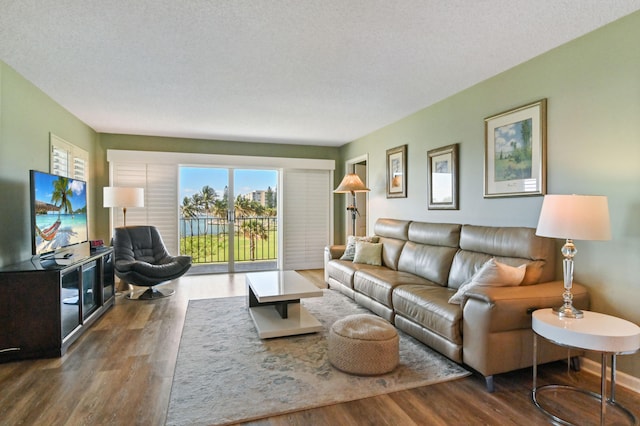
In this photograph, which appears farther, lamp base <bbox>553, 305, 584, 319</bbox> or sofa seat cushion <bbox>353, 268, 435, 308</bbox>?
sofa seat cushion <bbox>353, 268, 435, 308</bbox>

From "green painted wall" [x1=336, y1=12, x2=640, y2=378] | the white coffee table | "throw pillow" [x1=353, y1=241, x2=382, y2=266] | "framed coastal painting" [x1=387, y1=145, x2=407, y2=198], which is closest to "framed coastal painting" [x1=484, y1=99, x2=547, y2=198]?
"green painted wall" [x1=336, y1=12, x2=640, y2=378]

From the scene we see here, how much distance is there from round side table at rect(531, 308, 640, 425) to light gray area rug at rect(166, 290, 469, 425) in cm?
71

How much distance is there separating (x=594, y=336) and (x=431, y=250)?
6.27 feet

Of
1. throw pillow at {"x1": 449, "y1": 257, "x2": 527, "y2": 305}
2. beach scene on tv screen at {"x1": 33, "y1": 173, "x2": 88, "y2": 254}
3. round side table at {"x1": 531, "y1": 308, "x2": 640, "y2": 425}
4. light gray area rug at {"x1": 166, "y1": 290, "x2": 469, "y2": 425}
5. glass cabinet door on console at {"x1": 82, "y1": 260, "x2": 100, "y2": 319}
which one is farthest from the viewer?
Answer: glass cabinet door on console at {"x1": 82, "y1": 260, "x2": 100, "y2": 319}

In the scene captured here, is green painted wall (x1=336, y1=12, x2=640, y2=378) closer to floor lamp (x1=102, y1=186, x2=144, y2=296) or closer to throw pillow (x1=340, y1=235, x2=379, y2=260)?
throw pillow (x1=340, y1=235, x2=379, y2=260)

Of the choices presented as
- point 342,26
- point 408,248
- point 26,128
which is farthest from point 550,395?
point 26,128

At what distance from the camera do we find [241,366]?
250cm

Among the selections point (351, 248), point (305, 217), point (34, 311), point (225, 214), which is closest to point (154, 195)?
point (225, 214)

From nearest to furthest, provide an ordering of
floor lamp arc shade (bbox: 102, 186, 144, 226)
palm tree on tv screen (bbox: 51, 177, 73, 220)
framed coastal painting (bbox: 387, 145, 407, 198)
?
1. palm tree on tv screen (bbox: 51, 177, 73, 220)
2. floor lamp arc shade (bbox: 102, 186, 144, 226)
3. framed coastal painting (bbox: 387, 145, 407, 198)

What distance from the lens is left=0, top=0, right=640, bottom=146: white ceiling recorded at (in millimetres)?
2082

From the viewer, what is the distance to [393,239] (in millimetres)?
4457

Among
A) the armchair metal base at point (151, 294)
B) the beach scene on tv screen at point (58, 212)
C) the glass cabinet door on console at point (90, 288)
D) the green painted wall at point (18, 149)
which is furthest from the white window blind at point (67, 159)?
the armchair metal base at point (151, 294)

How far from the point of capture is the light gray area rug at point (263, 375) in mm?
1986

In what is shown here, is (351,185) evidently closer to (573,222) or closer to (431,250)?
(431,250)
